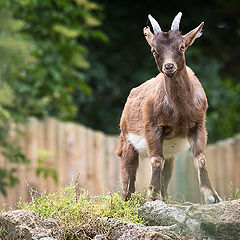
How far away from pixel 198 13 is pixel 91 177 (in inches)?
236

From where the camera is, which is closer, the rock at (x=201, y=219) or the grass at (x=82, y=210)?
the rock at (x=201, y=219)

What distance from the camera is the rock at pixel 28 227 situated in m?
5.08

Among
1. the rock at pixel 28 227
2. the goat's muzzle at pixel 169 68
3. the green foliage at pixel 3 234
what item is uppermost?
the goat's muzzle at pixel 169 68

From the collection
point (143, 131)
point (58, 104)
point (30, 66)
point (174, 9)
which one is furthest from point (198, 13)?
point (143, 131)

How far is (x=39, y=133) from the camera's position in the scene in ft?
43.3

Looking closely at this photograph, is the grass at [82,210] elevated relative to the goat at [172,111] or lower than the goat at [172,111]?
lower

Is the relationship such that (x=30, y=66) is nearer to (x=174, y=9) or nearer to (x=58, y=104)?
(x=58, y=104)

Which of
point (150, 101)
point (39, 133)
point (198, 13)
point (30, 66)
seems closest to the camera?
point (150, 101)

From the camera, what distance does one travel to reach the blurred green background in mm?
12773

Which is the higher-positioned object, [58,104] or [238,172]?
[58,104]

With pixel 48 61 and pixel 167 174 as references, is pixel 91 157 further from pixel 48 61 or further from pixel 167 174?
pixel 167 174

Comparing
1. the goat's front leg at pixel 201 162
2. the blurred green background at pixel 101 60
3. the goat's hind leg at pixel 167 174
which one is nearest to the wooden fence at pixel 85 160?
the blurred green background at pixel 101 60

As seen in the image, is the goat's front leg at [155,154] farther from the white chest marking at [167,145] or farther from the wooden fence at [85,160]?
the wooden fence at [85,160]

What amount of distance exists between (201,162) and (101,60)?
10.9m
